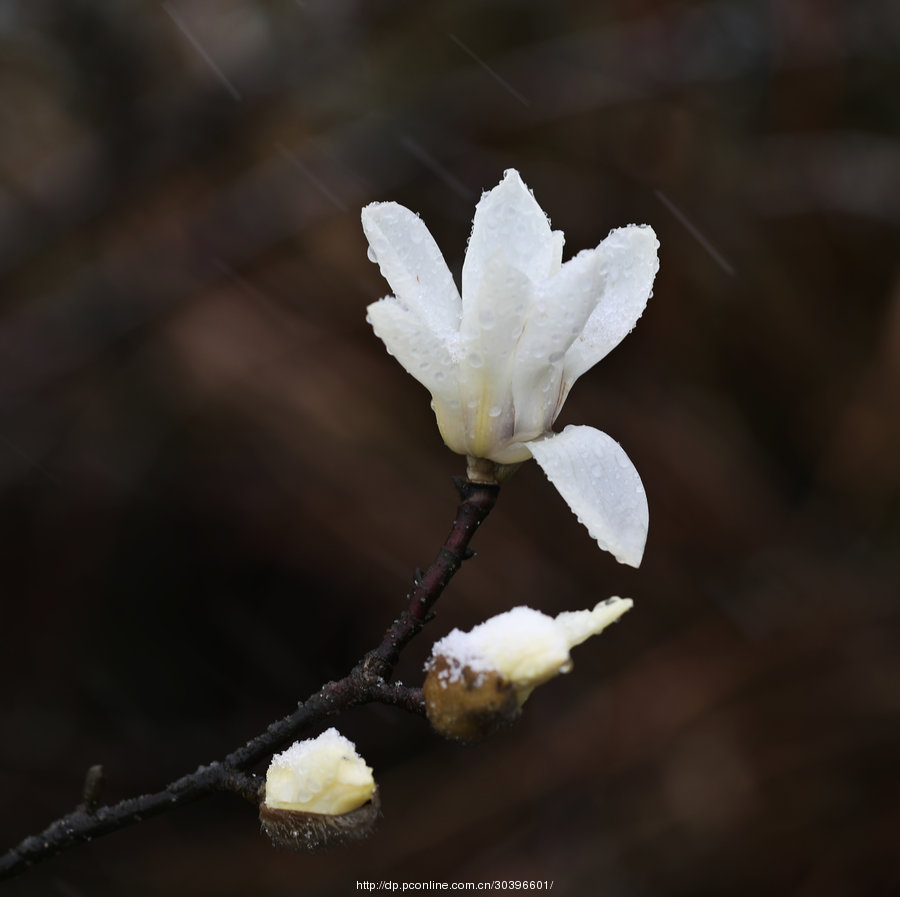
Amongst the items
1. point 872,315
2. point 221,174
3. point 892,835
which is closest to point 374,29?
point 221,174

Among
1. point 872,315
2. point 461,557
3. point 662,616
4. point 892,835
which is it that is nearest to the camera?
point 461,557

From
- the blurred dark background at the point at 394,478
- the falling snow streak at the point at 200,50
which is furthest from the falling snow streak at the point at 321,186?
the falling snow streak at the point at 200,50

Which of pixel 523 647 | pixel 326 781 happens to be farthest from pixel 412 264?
pixel 326 781

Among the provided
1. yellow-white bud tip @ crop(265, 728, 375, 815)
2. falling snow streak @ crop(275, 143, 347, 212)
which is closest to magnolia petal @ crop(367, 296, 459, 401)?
yellow-white bud tip @ crop(265, 728, 375, 815)

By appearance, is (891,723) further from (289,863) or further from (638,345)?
(289,863)

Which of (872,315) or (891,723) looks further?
(872,315)

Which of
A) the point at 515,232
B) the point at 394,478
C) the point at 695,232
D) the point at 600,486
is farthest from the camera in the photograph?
the point at 695,232

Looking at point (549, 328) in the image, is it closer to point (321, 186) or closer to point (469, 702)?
point (469, 702)

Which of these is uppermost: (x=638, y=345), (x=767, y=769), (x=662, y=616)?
(x=638, y=345)

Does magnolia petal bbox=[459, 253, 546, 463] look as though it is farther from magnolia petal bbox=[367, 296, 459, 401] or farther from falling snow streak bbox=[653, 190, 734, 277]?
falling snow streak bbox=[653, 190, 734, 277]
